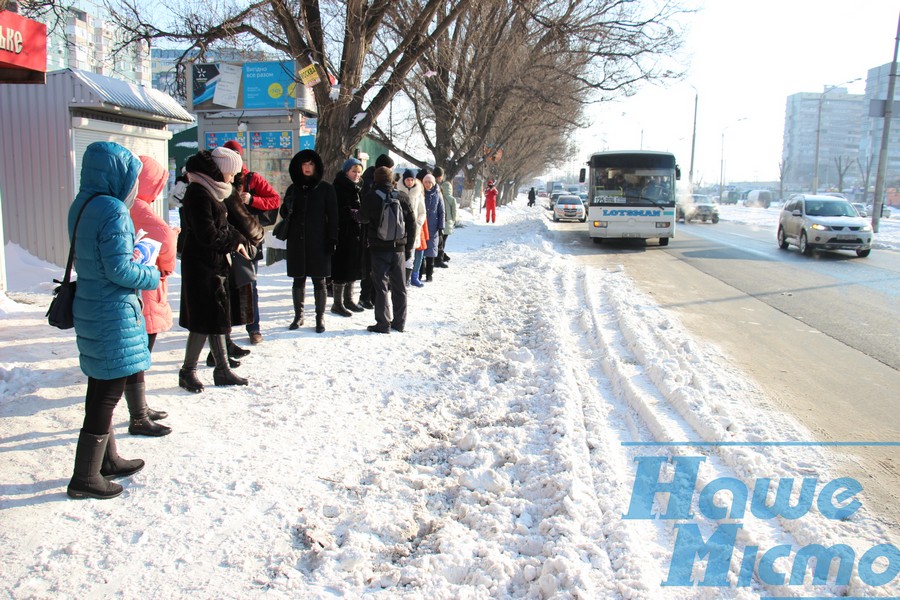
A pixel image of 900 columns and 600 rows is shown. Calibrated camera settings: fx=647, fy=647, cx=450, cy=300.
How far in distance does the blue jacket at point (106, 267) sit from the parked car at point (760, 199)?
7647cm

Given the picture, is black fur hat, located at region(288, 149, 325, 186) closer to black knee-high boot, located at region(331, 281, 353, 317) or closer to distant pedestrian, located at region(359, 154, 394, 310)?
distant pedestrian, located at region(359, 154, 394, 310)

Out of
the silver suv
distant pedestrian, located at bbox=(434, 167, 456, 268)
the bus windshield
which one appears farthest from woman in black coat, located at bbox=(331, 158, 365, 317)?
the silver suv

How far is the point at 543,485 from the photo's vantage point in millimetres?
3926

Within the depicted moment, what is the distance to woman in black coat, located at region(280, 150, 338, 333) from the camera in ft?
23.0

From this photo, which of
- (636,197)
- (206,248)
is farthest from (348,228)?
(636,197)

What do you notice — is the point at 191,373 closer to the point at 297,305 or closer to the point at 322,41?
the point at 297,305

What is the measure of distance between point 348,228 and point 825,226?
1471cm

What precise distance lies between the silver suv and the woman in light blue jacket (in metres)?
18.0

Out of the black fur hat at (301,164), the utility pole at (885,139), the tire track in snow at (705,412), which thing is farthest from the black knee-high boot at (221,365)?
the utility pole at (885,139)

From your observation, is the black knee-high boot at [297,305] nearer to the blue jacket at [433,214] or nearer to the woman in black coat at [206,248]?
the woman in black coat at [206,248]

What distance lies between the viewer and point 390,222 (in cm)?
711

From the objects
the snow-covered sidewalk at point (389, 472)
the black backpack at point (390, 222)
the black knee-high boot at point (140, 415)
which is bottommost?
the snow-covered sidewalk at point (389, 472)

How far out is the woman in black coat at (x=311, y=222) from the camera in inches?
277

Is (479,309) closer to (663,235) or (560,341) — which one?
(560,341)
